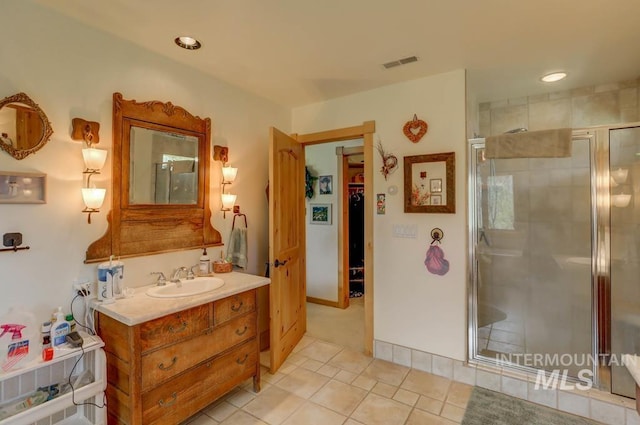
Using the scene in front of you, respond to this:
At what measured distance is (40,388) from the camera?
1647 mm

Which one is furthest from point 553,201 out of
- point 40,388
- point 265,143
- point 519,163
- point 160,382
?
point 40,388

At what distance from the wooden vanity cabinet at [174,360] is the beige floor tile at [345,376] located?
80cm

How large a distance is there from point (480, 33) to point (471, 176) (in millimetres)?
1044

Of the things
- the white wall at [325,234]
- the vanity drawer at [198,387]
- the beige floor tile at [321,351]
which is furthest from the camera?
the white wall at [325,234]

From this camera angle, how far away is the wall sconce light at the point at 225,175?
2621 mm

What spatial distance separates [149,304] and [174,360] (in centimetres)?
36

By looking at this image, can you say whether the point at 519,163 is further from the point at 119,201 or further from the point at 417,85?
the point at 119,201

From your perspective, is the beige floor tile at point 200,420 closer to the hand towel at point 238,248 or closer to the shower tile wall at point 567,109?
the hand towel at point 238,248

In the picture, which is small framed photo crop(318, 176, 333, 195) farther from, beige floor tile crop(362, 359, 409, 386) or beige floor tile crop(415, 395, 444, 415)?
beige floor tile crop(415, 395, 444, 415)

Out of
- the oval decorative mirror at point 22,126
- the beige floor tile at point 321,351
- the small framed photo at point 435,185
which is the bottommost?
the beige floor tile at point 321,351

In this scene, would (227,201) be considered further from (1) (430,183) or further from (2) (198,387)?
(1) (430,183)

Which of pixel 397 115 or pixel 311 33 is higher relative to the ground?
pixel 311 33

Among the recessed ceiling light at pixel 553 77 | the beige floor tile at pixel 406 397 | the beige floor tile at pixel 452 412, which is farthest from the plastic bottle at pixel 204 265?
the recessed ceiling light at pixel 553 77

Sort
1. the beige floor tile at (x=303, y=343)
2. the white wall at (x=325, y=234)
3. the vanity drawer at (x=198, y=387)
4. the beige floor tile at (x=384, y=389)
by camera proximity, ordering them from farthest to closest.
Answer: the white wall at (x=325, y=234), the beige floor tile at (x=303, y=343), the beige floor tile at (x=384, y=389), the vanity drawer at (x=198, y=387)
